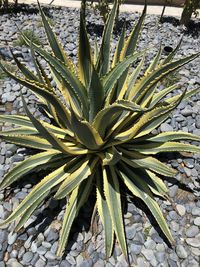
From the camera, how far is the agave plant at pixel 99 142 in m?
2.22

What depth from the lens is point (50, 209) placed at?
2518mm

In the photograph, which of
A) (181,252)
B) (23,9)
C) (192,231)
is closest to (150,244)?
(181,252)

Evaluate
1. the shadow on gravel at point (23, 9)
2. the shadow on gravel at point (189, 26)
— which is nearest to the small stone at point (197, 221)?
the shadow on gravel at point (189, 26)

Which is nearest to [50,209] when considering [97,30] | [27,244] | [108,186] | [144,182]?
[27,244]

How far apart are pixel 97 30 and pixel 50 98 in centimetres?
300

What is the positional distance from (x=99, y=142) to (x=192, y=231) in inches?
34.9

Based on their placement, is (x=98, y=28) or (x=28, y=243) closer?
(x=28, y=243)

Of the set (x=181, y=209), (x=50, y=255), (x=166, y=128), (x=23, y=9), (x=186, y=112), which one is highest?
(x=23, y=9)

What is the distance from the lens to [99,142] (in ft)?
7.68

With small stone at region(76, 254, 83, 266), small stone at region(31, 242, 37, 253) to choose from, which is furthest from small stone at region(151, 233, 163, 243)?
small stone at region(31, 242, 37, 253)

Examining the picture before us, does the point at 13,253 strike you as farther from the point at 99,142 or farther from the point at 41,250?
the point at 99,142

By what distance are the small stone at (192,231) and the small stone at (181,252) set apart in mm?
118

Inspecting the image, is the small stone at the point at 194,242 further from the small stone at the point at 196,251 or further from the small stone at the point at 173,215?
the small stone at the point at 173,215

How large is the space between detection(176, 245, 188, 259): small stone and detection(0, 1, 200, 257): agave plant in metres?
0.14
